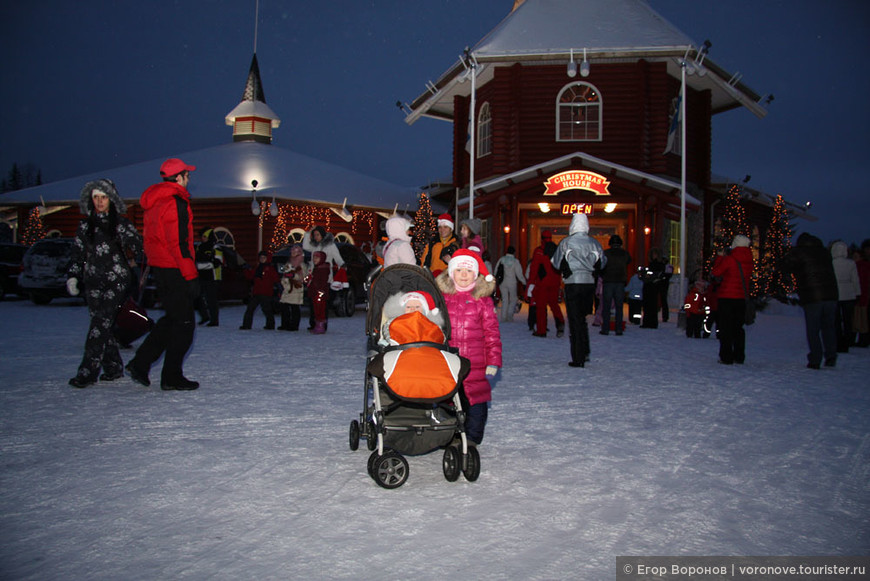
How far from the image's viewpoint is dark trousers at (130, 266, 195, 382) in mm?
6652

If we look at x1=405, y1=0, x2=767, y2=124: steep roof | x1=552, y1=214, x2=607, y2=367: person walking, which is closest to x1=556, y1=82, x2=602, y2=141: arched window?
x1=405, y1=0, x2=767, y2=124: steep roof

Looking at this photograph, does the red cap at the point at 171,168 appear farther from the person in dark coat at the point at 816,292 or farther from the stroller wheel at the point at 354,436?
the person in dark coat at the point at 816,292

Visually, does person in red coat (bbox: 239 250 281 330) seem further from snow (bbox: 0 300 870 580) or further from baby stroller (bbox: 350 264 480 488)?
baby stroller (bbox: 350 264 480 488)

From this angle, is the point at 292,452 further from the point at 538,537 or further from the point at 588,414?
the point at 588,414

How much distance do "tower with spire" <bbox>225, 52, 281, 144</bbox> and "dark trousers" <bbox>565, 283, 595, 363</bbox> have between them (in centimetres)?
3196

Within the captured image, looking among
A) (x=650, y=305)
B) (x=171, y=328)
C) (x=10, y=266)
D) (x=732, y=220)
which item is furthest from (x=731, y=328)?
(x=10, y=266)

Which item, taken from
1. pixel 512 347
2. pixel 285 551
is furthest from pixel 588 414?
pixel 512 347

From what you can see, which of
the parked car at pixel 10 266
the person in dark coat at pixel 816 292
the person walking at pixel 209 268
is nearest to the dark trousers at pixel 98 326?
the person walking at pixel 209 268

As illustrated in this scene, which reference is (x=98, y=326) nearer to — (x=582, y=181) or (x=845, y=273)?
(x=845, y=273)

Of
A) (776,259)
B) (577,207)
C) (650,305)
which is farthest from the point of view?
(776,259)

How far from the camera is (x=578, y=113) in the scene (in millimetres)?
22750

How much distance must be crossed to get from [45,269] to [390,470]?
715 inches

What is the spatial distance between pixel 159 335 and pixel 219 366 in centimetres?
168

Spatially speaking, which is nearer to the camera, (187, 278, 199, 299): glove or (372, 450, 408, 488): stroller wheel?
(372, 450, 408, 488): stroller wheel
